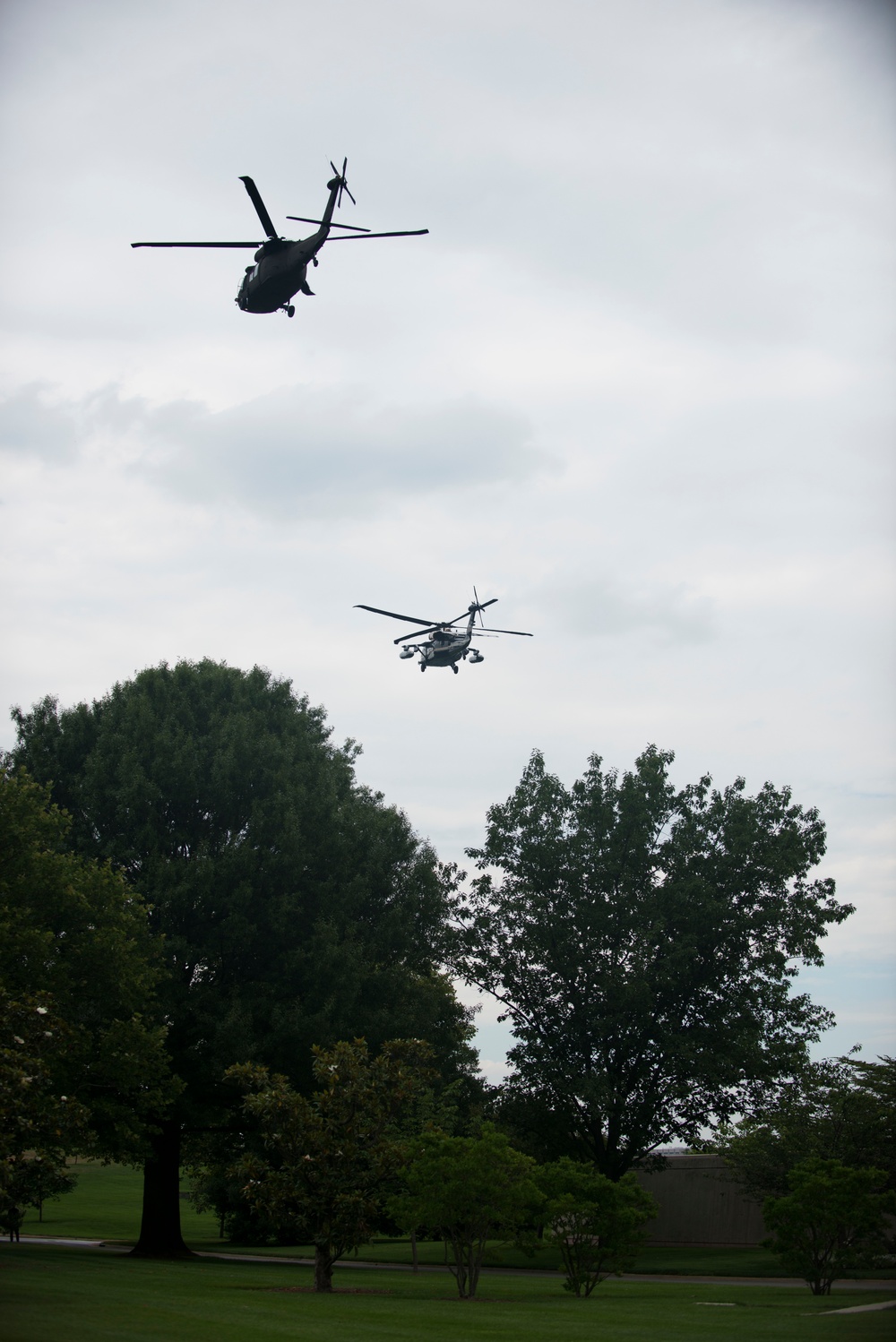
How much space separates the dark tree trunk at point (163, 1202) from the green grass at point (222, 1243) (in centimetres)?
157

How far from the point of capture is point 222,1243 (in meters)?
48.3

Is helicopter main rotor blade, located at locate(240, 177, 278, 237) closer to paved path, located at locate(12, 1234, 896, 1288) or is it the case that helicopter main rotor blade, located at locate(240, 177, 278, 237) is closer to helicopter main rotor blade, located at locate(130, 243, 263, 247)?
helicopter main rotor blade, located at locate(130, 243, 263, 247)

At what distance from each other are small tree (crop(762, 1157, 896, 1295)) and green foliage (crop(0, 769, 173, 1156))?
14.3 m

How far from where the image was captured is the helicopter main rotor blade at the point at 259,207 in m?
17.6

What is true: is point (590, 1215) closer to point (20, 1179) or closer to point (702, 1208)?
point (20, 1179)

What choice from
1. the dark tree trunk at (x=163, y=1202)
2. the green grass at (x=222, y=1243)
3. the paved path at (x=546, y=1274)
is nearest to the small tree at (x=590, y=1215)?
the green grass at (x=222, y=1243)

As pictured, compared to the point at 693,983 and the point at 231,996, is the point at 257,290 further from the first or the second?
the point at 693,983

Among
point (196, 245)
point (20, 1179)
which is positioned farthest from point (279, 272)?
point (20, 1179)

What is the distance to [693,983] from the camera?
37.1 m

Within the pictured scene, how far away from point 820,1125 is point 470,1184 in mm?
16449

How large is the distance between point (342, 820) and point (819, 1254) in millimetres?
18207

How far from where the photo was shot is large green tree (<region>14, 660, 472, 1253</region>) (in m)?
32.2

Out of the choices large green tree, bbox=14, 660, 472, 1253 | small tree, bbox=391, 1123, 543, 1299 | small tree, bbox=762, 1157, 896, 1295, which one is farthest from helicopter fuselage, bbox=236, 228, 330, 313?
small tree, bbox=762, 1157, 896, 1295

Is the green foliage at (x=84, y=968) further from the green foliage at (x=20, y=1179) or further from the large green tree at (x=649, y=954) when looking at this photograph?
the large green tree at (x=649, y=954)
